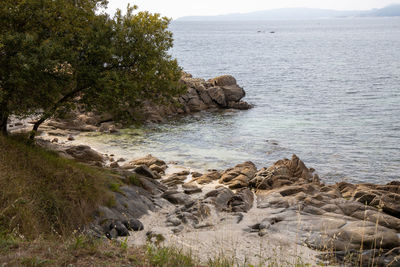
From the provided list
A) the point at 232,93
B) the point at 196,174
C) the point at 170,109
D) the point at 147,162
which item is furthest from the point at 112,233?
the point at 232,93

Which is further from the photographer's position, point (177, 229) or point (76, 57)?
point (76, 57)

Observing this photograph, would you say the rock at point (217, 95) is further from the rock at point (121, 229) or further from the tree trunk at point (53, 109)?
the rock at point (121, 229)

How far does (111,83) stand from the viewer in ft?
62.0

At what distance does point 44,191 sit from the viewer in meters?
14.7

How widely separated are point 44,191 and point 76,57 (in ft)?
22.9

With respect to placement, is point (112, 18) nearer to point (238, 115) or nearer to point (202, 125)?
point (202, 125)

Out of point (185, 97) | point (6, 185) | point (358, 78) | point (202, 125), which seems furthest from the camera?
point (358, 78)

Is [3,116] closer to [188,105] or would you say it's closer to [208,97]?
[188,105]

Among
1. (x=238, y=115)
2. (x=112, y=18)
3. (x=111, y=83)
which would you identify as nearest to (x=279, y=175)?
(x=111, y=83)

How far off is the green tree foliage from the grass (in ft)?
8.53

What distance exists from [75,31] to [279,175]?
13627 mm

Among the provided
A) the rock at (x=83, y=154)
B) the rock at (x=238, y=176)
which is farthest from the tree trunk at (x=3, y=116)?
the rock at (x=238, y=176)

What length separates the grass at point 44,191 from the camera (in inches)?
482

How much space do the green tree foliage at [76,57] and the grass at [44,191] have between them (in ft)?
8.53
